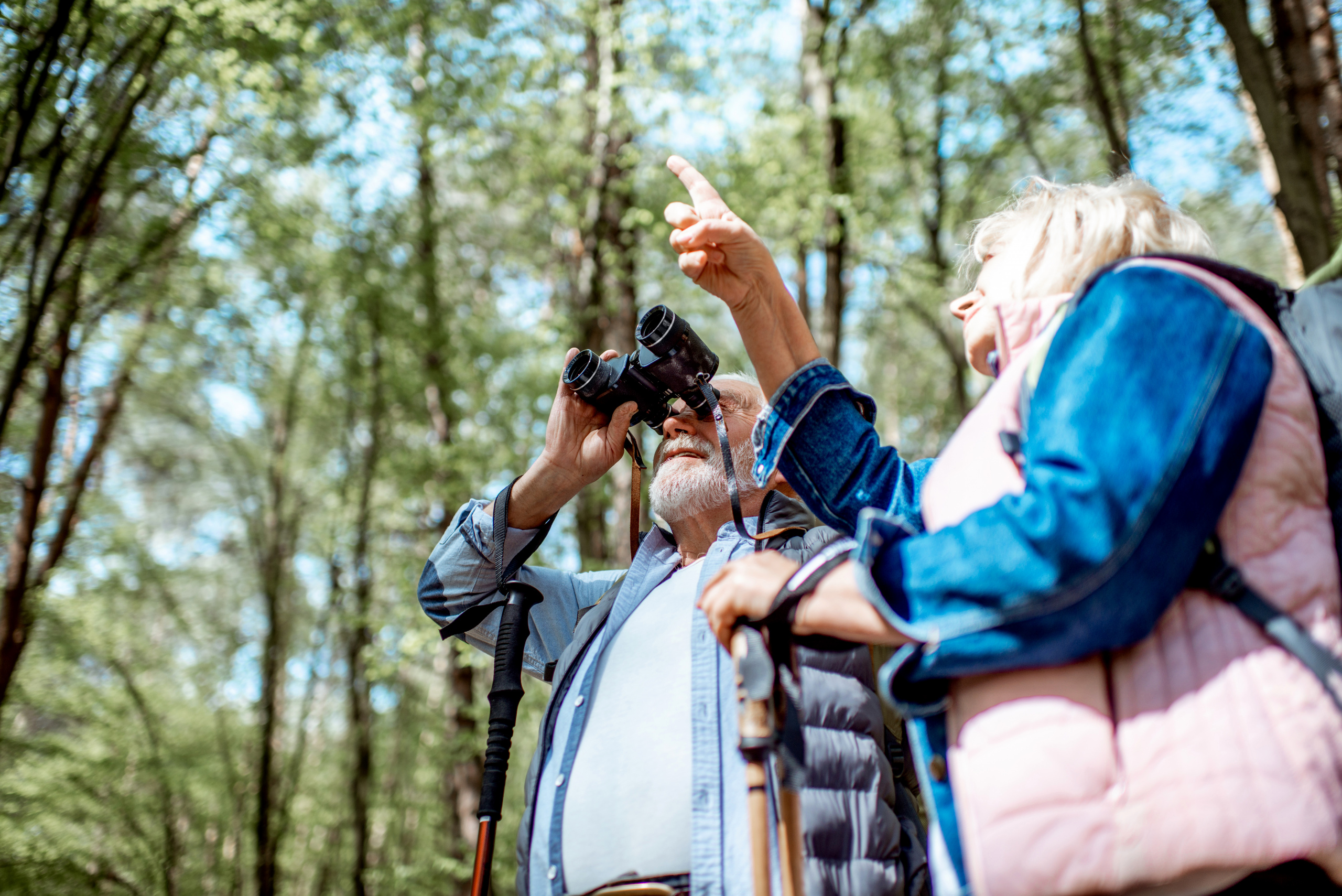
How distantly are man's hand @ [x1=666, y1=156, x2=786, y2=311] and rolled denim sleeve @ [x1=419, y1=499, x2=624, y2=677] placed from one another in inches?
46.1

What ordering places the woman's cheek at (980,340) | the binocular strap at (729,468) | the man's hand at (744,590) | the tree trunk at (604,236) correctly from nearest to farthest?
the man's hand at (744,590), the woman's cheek at (980,340), the binocular strap at (729,468), the tree trunk at (604,236)

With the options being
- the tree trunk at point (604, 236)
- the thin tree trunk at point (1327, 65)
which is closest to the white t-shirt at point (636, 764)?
the thin tree trunk at point (1327, 65)

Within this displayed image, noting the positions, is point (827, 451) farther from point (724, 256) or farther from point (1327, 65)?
point (1327, 65)

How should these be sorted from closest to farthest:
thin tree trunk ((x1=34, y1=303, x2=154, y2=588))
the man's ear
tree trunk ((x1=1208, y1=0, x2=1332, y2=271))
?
the man's ear < tree trunk ((x1=1208, y1=0, x2=1332, y2=271)) < thin tree trunk ((x1=34, y1=303, x2=154, y2=588))

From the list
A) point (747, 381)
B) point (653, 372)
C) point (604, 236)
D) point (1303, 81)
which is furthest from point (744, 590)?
point (604, 236)

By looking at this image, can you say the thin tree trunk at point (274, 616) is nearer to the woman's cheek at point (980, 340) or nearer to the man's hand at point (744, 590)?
the man's hand at point (744, 590)

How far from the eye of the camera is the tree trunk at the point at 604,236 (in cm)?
586

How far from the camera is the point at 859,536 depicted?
3.42ft

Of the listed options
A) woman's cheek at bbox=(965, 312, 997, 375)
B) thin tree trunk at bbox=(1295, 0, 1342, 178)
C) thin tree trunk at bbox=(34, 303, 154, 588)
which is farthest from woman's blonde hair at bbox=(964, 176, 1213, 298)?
thin tree trunk at bbox=(34, 303, 154, 588)

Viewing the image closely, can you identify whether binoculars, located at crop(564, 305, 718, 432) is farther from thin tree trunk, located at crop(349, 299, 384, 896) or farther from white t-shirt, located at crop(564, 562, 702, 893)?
thin tree trunk, located at crop(349, 299, 384, 896)

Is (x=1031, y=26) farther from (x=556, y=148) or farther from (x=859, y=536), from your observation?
(x=859, y=536)

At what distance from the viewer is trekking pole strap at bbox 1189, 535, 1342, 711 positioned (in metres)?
0.84

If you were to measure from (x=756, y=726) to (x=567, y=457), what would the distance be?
4.16 feet

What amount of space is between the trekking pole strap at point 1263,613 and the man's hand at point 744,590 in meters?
0.47
